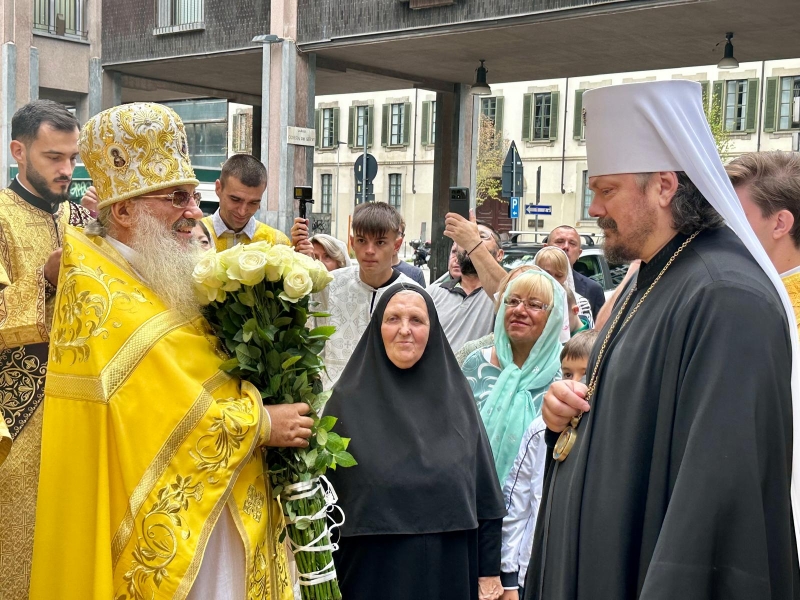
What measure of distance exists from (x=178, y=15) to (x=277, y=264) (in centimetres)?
1795

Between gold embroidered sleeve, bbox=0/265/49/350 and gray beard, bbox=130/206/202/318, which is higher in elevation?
gray beard, bbox=130/206/202/318

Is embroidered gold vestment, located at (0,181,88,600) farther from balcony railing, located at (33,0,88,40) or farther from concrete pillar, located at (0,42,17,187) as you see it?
balcony railing, located at (33,0,88,40)

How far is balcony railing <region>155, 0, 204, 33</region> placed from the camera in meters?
19.0

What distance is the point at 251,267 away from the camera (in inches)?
119

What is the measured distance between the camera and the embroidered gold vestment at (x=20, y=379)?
370cm

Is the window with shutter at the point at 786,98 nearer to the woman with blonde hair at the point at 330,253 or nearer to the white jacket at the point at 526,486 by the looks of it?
the woman with blonde hair at the point at 330,253

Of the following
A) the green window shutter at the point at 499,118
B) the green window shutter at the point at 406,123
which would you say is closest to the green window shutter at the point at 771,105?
the green window shutter at the point at 499,118

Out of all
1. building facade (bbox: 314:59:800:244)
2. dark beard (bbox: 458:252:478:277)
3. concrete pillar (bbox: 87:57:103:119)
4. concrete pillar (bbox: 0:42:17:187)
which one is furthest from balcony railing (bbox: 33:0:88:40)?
dark beard (bbox: 458:252:478:277)

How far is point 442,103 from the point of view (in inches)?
851

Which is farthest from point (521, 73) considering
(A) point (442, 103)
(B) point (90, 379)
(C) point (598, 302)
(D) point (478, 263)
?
→ (B) point (90, 379)

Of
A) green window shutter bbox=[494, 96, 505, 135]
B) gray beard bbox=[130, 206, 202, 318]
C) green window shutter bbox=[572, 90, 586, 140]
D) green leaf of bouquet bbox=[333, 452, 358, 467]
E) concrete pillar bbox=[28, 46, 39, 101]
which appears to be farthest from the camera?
green window shutter bbox=[494, 96, 505, 135]

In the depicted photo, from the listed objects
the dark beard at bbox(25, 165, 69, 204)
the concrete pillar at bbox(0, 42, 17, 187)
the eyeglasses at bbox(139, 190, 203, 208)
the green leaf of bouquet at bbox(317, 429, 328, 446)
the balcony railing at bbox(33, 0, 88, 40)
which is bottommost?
the green leaf of bouquet at bbox(317, 429, 328, 446)

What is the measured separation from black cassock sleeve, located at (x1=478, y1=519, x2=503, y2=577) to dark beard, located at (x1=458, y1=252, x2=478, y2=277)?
2.93 m

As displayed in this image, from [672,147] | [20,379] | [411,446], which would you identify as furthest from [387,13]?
[672,147]
